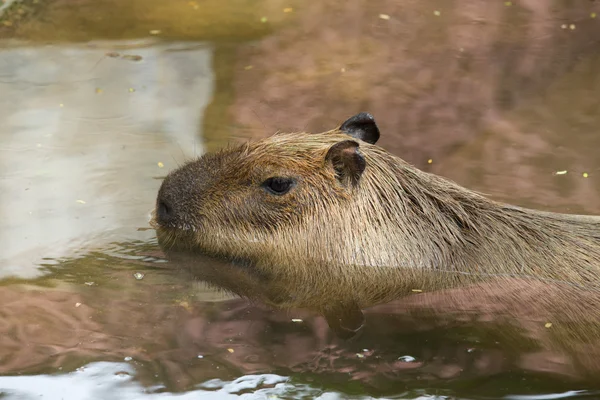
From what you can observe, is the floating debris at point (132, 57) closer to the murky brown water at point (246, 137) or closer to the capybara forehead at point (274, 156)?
the murky brown water at point (246, 137)

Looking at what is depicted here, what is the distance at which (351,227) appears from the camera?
565cm

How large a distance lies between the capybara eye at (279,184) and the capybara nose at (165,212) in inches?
24.5

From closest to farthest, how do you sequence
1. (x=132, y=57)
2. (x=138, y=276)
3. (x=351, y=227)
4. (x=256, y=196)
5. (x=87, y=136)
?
(x=138, y=276), (x=351, y=227), (x=256, y=196), (x=87, y=136), (x=132, y=57)

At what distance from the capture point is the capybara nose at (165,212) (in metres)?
5.77

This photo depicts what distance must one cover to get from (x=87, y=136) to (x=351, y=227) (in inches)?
98.4

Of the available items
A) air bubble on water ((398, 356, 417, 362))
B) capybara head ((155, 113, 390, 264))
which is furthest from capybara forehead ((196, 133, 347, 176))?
air bubble on water ((398, 356, 417, 362))

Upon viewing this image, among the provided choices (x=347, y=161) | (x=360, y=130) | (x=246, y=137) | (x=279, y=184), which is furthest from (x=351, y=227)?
(x=246, y=137)

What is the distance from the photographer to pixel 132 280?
521 centimetres

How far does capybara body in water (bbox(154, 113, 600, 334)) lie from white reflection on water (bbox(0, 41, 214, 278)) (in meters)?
0.55

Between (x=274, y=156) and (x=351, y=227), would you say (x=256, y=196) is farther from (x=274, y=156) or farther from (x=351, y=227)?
(x=351, y=227)

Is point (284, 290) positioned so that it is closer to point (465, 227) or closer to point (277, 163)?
point (277, 163)

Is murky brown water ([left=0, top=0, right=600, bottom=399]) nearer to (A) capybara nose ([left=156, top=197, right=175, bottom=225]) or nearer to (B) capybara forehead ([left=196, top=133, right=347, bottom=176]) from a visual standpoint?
(A) capybara nose ([left=156, top=197, right=175, bottom=225])

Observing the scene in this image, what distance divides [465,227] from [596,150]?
2078 millimetres

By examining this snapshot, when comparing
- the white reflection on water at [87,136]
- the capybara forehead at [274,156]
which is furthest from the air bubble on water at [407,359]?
the white reflection on water at [87,136]
